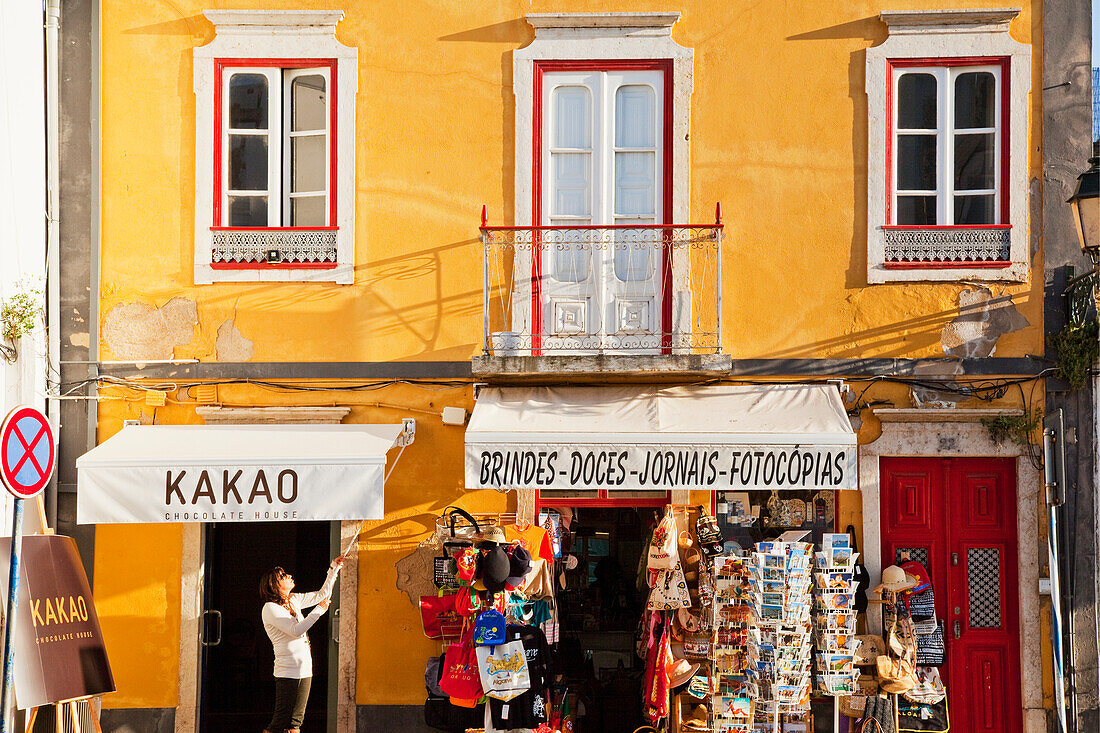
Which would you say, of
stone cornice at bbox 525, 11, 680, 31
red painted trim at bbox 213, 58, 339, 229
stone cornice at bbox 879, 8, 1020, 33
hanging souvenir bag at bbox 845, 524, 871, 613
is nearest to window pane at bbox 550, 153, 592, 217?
stone cornice at bbox 525, 11, 680, 31

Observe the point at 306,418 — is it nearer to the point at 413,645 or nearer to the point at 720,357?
the point at 413,645

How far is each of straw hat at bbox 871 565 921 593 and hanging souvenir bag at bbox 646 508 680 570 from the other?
5.63ft

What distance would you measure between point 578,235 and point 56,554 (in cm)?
498

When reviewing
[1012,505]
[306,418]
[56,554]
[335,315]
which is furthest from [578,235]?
[56,554]

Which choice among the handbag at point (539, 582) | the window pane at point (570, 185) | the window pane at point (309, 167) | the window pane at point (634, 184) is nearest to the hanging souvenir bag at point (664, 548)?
the handbag at point (539, 582)

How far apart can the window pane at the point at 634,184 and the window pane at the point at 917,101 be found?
2.21 m

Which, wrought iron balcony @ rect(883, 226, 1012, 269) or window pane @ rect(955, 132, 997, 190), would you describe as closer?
wrought iron balcony @ rect(883, 226, 1012, 269)

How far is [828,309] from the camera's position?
9.12 m

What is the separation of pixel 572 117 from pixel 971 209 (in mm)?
3565

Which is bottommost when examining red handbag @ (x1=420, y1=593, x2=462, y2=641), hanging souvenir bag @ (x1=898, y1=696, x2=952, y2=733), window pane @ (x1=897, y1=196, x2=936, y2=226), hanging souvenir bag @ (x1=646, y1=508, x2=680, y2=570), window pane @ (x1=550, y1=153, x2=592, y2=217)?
hanging souvenir bag @ (x1=898, y1=696, x2=952, y2=733)

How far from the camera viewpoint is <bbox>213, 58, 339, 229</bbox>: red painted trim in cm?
926

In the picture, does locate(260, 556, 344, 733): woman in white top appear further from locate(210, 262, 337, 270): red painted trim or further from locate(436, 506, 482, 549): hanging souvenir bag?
locate(210, 262, 337, 270): red painted trim

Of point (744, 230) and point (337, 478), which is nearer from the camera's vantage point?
point (337, 478)

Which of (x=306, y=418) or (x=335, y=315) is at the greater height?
(x=335, y=315)
